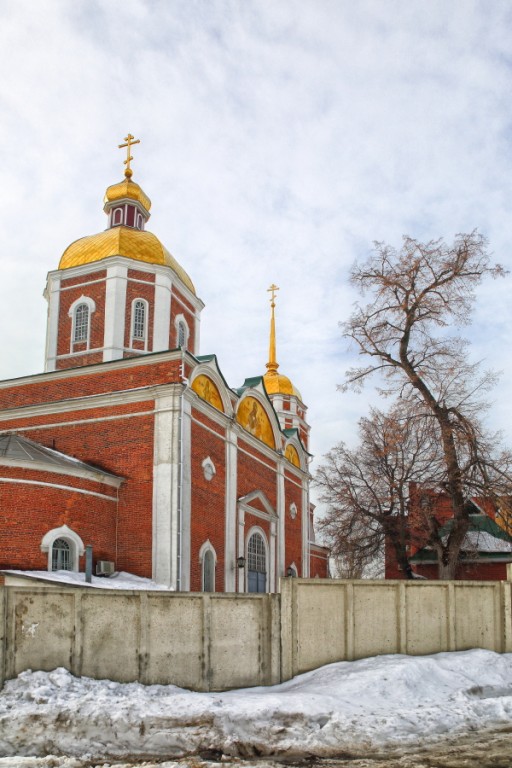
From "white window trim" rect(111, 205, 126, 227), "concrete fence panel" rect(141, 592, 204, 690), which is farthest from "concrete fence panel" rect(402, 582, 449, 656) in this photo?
"white window trim" rect(111, 205, 126, 227)

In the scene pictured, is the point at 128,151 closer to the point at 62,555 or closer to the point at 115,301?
the point at 115,301

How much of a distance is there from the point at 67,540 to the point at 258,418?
30.6 ft

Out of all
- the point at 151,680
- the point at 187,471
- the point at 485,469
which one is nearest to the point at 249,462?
the point at 187,471

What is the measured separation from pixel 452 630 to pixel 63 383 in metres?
13.0

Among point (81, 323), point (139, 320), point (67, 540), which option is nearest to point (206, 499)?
point (67, 540)

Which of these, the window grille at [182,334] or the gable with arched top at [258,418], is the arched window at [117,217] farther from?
the gable with arched top at [258,418]

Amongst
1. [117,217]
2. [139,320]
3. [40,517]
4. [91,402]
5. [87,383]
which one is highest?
[117,217]

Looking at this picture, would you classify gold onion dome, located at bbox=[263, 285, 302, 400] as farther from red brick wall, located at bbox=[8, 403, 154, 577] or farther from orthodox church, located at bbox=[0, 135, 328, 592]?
red brick wall, located at bbox=[8, 403, 154, 577]

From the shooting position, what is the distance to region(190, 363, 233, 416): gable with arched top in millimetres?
20922

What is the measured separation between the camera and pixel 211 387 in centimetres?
2188

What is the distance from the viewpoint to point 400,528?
27391mm

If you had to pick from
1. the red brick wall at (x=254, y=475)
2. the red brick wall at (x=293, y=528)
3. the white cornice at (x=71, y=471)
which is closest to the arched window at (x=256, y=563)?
the red brick wall at (x=254, y=475)

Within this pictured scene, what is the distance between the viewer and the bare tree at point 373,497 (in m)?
26.8

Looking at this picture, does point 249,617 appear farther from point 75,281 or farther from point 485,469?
point 75,281
